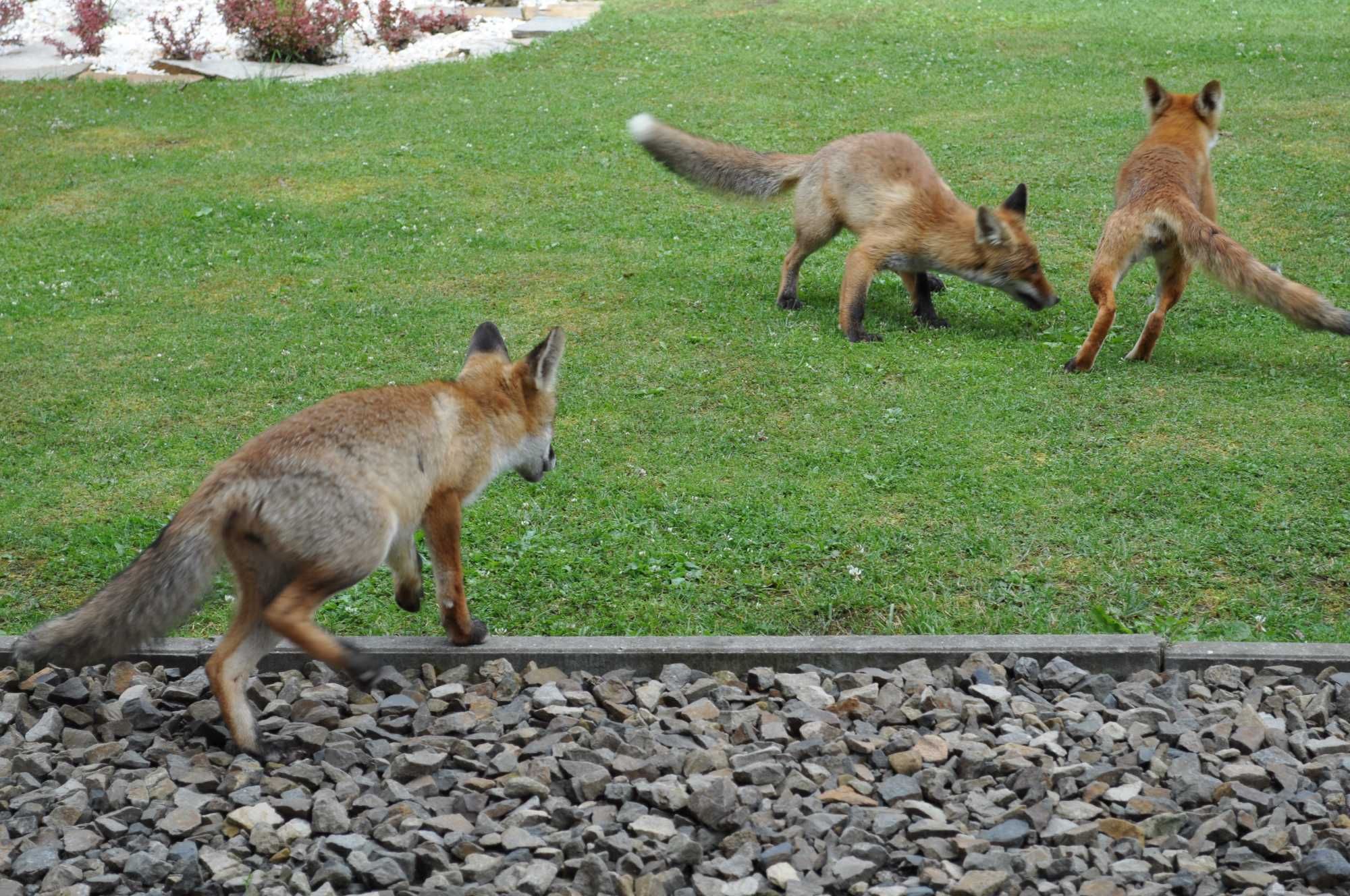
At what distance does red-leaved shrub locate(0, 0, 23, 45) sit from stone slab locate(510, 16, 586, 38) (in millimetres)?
6846

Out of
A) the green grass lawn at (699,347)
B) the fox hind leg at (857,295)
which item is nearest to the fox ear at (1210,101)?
the green grass lawn at (699,347)

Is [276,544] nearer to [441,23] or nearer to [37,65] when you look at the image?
[37,65]

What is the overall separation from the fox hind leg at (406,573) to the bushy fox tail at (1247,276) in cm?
528

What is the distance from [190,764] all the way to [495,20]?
17534 millimetres

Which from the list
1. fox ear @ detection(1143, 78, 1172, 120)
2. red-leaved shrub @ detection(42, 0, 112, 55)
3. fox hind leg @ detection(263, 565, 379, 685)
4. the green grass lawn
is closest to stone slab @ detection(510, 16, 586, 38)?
the green grass lawn

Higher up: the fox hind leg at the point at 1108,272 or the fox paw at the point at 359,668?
the fox hind leg at the point at 1108,272

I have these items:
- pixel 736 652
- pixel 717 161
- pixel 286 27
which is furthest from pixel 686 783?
pixel 286 27

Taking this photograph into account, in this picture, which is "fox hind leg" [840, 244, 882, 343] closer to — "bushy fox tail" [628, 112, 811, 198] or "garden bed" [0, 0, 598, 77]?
"bushy fox tail" [628, 112, 811, 198]

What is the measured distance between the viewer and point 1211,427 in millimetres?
7223

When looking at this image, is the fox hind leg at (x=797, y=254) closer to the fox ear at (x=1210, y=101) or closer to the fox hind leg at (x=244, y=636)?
the fox ear at (x=1210, y=101)

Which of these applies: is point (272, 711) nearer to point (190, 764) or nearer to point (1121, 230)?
point (190, 764)

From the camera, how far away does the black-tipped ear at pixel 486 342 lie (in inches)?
219

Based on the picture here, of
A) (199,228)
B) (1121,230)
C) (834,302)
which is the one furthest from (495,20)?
(1121,230)

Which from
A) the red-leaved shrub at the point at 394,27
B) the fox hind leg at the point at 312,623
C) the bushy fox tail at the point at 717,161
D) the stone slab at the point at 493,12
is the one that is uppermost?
the stone slab at the point at 493,12
